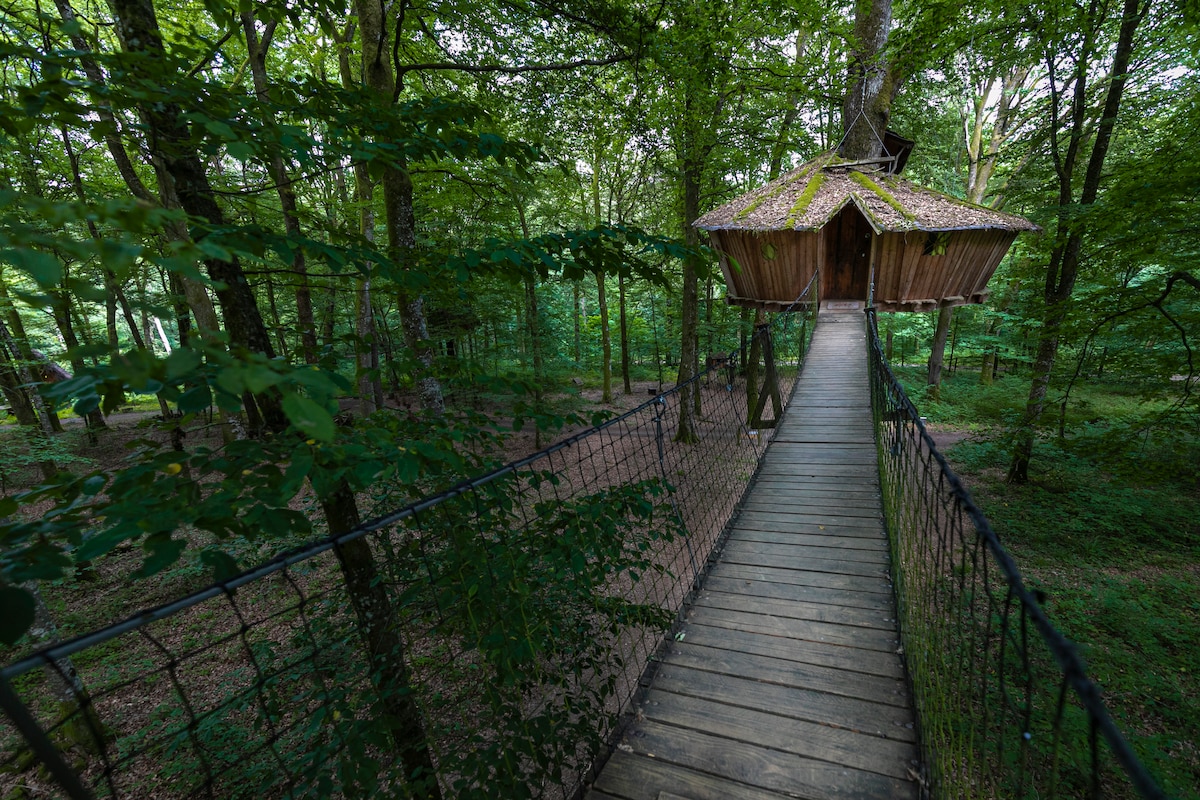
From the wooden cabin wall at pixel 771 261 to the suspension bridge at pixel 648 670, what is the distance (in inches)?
89.0

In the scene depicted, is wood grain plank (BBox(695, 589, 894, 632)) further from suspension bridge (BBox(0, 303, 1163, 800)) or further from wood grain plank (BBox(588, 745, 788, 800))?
wood grain plank (BBox(588, 745, 788, 800))

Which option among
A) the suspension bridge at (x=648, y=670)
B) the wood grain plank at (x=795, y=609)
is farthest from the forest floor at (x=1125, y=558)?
the wood grain plank at (x=795, y=609)

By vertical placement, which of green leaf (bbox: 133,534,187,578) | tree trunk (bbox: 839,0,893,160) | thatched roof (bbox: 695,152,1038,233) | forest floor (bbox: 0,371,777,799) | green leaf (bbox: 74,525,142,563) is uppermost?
tree trunk (bbox: 839,0,893,160)

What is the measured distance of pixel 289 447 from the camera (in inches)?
63.6

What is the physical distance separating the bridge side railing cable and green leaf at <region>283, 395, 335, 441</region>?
127 cm

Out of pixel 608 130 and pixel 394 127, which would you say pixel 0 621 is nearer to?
pixel 394 127

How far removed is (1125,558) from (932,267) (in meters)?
4.84

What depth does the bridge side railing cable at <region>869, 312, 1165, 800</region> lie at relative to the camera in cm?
98

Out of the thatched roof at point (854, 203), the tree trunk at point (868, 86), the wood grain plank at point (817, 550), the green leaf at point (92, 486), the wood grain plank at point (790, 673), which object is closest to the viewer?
the green leaf at point (92, 486)

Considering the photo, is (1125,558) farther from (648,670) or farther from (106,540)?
(106,540)

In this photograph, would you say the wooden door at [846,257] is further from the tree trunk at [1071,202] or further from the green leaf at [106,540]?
the green leaf at [106,540]

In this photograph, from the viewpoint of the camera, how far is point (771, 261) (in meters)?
6.33

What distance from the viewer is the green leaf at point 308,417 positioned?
92cm

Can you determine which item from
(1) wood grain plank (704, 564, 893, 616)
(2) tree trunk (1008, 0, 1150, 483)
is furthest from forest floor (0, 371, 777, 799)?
(2) tree trunk (1008, 0, 1150, 483)
